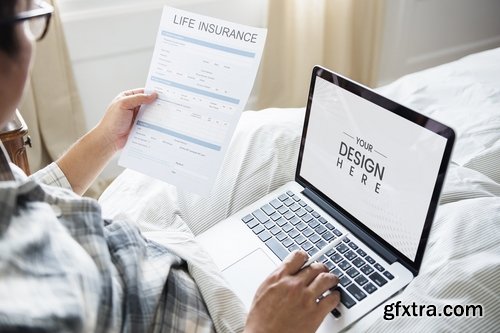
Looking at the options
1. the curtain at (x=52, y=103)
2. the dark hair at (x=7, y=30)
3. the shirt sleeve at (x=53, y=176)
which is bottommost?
the curtain at (x=52, y=103)

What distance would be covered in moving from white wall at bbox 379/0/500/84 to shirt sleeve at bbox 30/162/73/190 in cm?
183

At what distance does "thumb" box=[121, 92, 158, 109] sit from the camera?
968 millimetres

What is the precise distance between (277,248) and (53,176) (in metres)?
0.42

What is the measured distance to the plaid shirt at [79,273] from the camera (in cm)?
58

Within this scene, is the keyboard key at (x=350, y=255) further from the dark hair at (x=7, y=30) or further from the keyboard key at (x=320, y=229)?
the dark hair at (x=7, y=30)

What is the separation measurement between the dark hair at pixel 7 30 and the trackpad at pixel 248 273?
475 millimetres

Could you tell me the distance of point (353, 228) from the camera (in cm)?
87

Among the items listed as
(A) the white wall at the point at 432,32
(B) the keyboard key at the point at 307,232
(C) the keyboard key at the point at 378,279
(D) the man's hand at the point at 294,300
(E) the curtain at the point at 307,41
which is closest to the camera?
(D) the man's hand at the point at 294,300

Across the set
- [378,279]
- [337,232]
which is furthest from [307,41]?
[378,279]

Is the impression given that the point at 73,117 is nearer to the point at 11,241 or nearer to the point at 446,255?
the point at 11,241

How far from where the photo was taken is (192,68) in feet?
3.08

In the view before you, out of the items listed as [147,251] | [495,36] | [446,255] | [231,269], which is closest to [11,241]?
[147,251]

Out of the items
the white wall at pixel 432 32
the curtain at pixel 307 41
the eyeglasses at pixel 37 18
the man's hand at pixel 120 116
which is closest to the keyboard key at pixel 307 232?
the man's hand at pixel 120 116

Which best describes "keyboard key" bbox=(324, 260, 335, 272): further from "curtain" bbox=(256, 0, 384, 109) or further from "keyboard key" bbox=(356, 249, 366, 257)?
"curtain" bbox=(256, 0, 384, 109)
